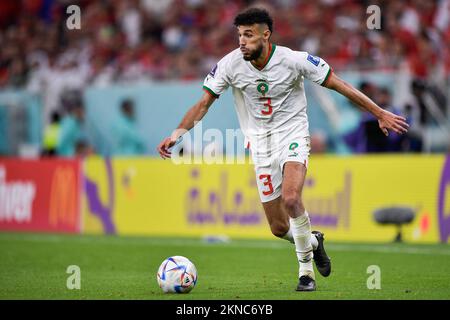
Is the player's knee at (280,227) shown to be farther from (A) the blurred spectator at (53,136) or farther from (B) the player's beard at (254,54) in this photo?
(A) the blurred spectator at (53,136)

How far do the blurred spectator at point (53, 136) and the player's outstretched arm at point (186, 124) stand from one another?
12375 mm

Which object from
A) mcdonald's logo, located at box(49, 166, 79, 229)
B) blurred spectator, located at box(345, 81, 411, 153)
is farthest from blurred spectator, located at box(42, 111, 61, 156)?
blurred spectator, located at box(345, 81, 411, 153)

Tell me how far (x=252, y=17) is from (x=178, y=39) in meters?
13.2

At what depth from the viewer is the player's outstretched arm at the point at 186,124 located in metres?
9.62

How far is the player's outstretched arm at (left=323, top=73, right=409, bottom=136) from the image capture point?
9.33 m

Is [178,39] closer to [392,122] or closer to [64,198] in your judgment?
[64,198]

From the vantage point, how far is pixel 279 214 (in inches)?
399

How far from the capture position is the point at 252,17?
378 inches

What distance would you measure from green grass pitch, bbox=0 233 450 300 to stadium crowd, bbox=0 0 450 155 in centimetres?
416
